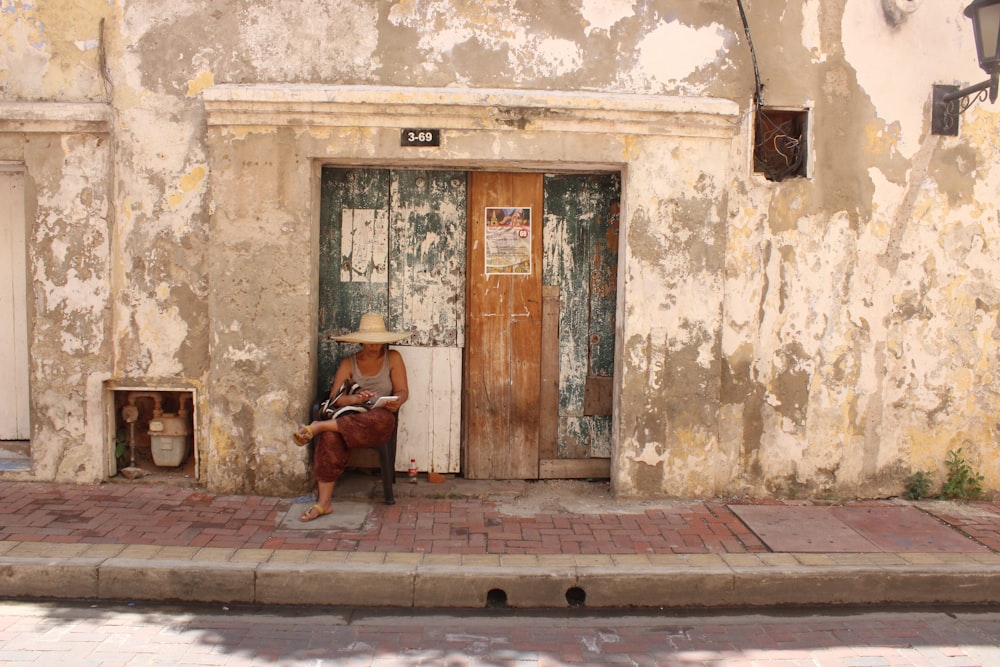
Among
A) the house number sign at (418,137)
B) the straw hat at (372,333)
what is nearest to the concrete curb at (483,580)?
the straw hat at (372,333)

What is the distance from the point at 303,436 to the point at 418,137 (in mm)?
2374

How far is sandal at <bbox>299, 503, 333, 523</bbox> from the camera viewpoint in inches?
216

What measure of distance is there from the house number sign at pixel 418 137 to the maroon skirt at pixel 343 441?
80.7 inches

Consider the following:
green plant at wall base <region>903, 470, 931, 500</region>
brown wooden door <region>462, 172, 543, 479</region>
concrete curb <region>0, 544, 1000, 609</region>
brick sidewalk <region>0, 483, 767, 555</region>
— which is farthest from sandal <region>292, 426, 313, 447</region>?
green plant at wall base <region>903, 470, 931, 500</region>

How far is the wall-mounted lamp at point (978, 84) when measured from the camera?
17.5 feet

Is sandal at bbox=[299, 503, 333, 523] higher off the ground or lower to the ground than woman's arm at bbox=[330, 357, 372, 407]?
lower

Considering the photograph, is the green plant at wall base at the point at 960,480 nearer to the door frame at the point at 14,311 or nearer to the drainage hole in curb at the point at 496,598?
the drainage hole in curb at the point at 496,598

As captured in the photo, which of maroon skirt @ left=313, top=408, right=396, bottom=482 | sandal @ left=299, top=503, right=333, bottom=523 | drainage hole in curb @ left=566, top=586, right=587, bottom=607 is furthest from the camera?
maroon skirt @ left=313, top=408, right=396, bottom=482

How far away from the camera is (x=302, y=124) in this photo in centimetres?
588

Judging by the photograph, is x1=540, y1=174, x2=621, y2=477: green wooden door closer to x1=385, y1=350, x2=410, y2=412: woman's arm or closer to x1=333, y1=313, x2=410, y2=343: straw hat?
x1=385, y1=350, x2=410, y2=412: woman's arm

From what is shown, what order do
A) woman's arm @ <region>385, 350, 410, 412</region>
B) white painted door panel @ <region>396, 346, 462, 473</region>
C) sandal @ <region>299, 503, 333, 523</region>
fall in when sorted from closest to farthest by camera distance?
1. sandal @ <region>299, 503, 333, 523</region>
2. woman's arm @ <region>385, 350, 410, 412</region>
3. white painted door panel @ <region>396, 346, 462, 473</region>

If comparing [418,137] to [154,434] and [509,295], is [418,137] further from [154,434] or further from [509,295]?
[154,434]

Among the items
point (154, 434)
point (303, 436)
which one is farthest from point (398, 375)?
point (154, 434)

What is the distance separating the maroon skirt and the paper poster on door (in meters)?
1.63
